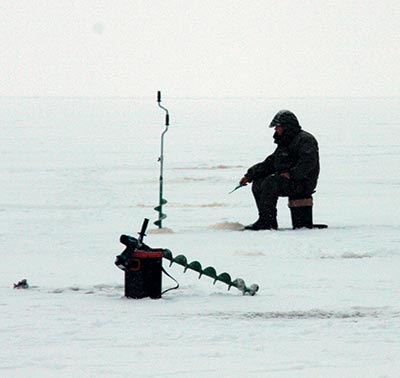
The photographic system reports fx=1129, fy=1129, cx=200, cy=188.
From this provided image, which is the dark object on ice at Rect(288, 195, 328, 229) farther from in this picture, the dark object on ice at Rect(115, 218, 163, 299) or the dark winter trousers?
the dark object on ice at Rect(115, 218, 163, 299)

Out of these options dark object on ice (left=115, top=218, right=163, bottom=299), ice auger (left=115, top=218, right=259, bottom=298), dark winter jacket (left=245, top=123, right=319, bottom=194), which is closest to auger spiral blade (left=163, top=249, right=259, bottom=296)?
ice auger (left=115, top=218, right=259, bottom=298)

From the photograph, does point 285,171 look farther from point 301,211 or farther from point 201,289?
point 201,289

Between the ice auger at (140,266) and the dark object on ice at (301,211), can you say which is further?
the dark object on ice at (301,211)

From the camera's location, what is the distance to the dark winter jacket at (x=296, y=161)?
36.6ft

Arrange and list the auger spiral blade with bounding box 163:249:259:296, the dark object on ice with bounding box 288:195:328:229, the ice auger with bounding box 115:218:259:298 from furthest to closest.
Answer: the dark object on ice with bounding box 288:195:328:229
the auger spiral blade with bounding box 163:249:259:296
the ice auger with bounding box 115:218:259:298

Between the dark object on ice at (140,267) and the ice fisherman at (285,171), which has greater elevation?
the ice fisherman at (285,171)

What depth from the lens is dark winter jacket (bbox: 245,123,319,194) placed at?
11.2m

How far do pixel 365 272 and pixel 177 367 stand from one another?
10.9 feet

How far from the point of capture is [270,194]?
11.1 meters

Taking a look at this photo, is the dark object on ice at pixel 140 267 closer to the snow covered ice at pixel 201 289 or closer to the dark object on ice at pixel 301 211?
the snow covered ice at pixel 201 289

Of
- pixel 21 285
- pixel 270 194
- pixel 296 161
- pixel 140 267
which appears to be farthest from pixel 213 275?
pixel 296 161

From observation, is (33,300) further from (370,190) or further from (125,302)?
(370,190)

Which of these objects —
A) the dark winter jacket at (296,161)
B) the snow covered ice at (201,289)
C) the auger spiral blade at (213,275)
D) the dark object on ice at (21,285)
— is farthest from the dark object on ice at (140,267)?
the dark winter jacket at (296,161)

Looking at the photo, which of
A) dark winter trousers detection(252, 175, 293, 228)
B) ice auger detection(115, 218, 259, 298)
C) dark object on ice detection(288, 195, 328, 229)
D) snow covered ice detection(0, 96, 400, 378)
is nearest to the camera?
snow covered ice detection(0, 96, 400, 378)
